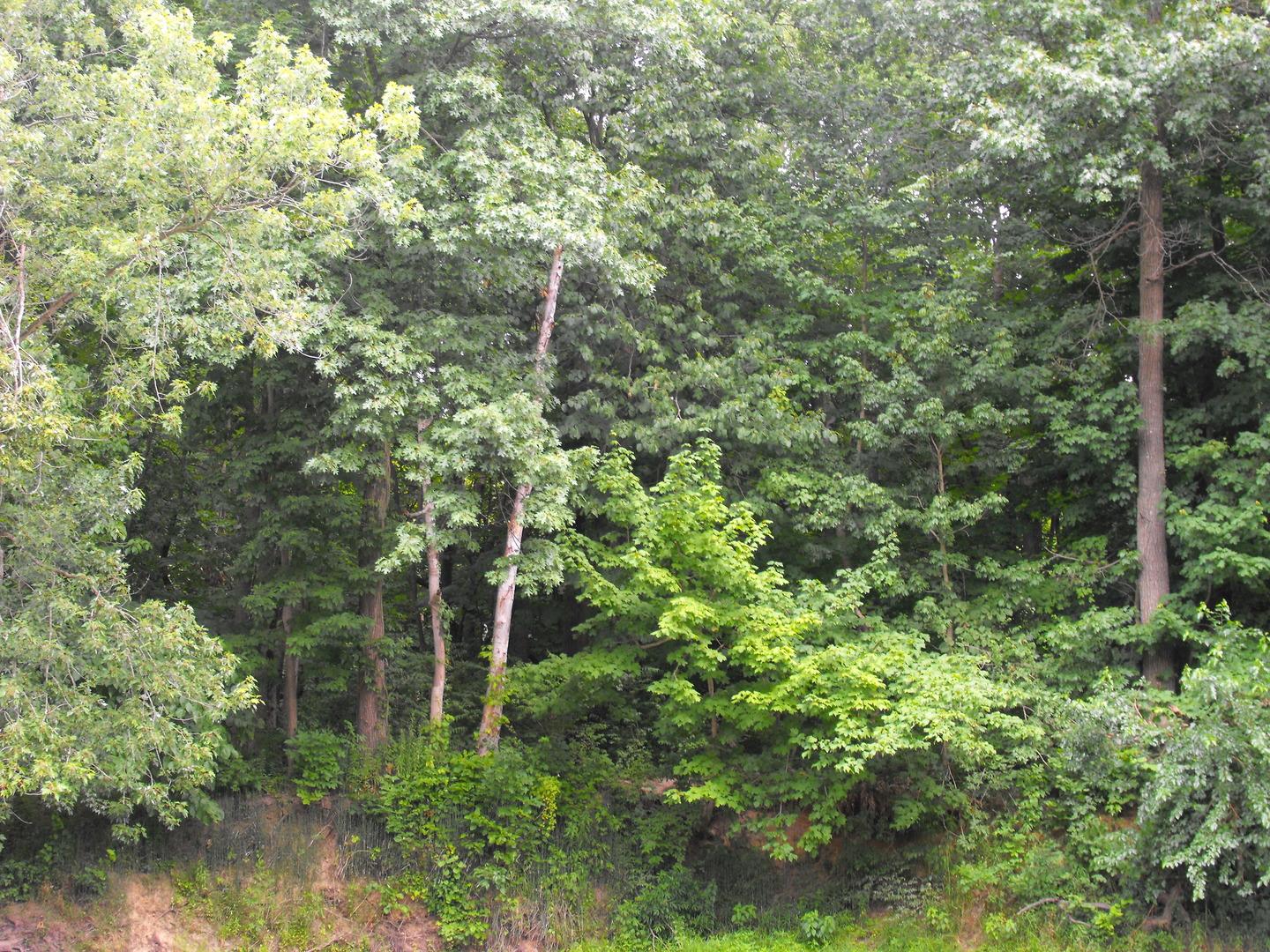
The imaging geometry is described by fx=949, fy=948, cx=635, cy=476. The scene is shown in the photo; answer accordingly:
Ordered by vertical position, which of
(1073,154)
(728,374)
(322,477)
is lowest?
(322,477)

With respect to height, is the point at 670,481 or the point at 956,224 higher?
the point at 956,224

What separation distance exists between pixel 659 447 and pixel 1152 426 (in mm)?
5737

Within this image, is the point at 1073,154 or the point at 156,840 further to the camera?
the point at 1073,154

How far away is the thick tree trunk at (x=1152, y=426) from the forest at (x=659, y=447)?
54mm

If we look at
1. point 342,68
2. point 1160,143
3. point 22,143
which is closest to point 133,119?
point 22,143

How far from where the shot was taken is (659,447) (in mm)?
11922

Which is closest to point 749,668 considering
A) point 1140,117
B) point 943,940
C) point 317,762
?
point 943,940

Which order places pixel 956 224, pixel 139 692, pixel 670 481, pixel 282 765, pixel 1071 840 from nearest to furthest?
pixel 139 692 < pixel 1071 840 < pixel 670 481 < pixel 282 765 < pixel 956 224

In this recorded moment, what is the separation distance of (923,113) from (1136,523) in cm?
662

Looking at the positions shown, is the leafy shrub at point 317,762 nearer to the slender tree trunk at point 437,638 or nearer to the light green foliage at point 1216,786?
Result: the slender tree trunk at point 437,638

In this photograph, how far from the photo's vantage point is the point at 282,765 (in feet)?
38.4

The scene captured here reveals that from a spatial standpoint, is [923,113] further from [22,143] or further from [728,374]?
[22,143]

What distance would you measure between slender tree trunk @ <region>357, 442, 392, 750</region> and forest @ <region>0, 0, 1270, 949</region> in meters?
0.08

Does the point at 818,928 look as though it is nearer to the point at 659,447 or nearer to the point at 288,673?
the point at 659,447
